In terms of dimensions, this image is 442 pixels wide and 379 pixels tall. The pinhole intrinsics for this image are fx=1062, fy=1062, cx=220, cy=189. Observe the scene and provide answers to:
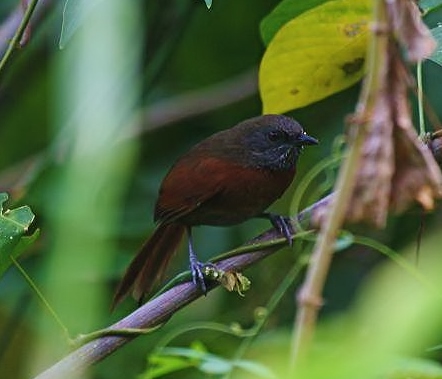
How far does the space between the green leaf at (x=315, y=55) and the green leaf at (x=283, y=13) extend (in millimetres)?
148

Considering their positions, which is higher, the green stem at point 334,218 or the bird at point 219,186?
the green stem at point 334,218

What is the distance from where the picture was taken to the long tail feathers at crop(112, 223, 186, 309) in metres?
2.59

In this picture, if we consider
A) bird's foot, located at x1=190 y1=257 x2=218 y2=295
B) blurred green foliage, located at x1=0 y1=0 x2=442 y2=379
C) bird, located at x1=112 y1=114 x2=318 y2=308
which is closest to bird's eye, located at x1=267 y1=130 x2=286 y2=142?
bird, located at x1=112 y1=114 x2=318 y2=308

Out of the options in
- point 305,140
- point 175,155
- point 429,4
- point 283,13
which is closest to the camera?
point 429,4

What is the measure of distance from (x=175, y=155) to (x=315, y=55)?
187cm

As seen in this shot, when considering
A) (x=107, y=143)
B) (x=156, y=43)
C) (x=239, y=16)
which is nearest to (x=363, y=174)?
(x=107, y=143)

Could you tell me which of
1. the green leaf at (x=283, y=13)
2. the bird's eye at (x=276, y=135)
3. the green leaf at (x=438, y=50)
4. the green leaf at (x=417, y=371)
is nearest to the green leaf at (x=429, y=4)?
the green leaf at (x=438, y=50)

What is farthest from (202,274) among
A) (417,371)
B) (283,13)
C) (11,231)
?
(417,371)

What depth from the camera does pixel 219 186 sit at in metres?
2.68

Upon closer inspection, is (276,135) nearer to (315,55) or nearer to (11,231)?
(315,55)

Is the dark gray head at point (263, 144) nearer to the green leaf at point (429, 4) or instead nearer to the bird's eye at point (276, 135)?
the bird's eye at point (276, 135)

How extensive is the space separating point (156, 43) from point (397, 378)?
7.64 feet

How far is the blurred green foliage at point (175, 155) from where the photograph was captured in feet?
10.5

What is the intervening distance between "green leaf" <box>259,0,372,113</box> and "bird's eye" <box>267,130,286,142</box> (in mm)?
703
